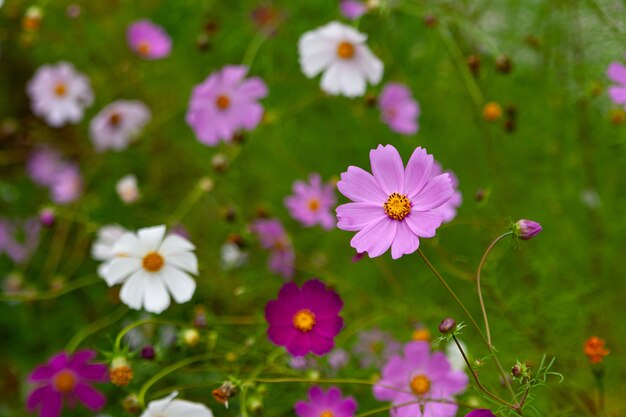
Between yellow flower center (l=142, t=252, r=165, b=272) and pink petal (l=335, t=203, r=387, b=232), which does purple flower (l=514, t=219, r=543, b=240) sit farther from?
yellow flower center (l=142, t=252, r=165, b=272)

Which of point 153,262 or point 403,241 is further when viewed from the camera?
point 153,262

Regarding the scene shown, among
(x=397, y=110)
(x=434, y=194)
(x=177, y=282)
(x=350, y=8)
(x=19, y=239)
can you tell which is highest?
(x=350, y=8)

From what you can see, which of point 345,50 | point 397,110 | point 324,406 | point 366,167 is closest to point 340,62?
point 345,50

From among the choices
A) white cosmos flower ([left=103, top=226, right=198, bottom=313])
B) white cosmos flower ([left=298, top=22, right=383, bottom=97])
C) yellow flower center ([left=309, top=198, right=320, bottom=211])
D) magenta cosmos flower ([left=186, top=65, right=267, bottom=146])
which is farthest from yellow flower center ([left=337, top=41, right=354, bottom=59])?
white cosmos flower ([left=103, top=226, right=198, bottom=313])

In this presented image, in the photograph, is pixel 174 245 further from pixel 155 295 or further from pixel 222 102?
pixel 222 102

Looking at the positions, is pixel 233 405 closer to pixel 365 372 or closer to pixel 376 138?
pixel 365 372

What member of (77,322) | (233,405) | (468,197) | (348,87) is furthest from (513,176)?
(77,322)
